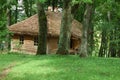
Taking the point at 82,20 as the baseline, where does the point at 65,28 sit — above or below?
below

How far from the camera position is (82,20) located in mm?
56906

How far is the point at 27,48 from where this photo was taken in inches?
1943

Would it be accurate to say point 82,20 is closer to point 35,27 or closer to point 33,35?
point 35,27

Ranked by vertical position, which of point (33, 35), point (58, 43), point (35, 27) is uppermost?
point (35, 27)

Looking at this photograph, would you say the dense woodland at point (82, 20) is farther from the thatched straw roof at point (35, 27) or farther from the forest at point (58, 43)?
the thatched straw roof at point (35, 27)

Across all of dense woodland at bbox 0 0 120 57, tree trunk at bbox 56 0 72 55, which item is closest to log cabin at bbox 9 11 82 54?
dense woodland at bbox 0 0 120 57

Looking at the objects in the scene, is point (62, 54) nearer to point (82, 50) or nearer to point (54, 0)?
point (82, 50)

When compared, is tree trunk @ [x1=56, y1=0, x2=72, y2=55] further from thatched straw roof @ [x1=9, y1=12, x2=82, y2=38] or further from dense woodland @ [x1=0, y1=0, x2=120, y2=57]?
thatched straw roof @ [x1=9, y1=12, x2=82, y2=38]

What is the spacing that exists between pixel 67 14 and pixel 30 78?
14.9 m

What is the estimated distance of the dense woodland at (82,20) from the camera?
28.7 m

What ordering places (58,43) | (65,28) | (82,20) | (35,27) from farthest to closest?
(82,20) < (35,27) < (58,43) < (65,28)

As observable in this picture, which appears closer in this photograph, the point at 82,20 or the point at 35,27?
the point at 35,27

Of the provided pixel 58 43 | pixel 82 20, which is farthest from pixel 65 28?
pixel 82 20

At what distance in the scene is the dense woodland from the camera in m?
28.7
